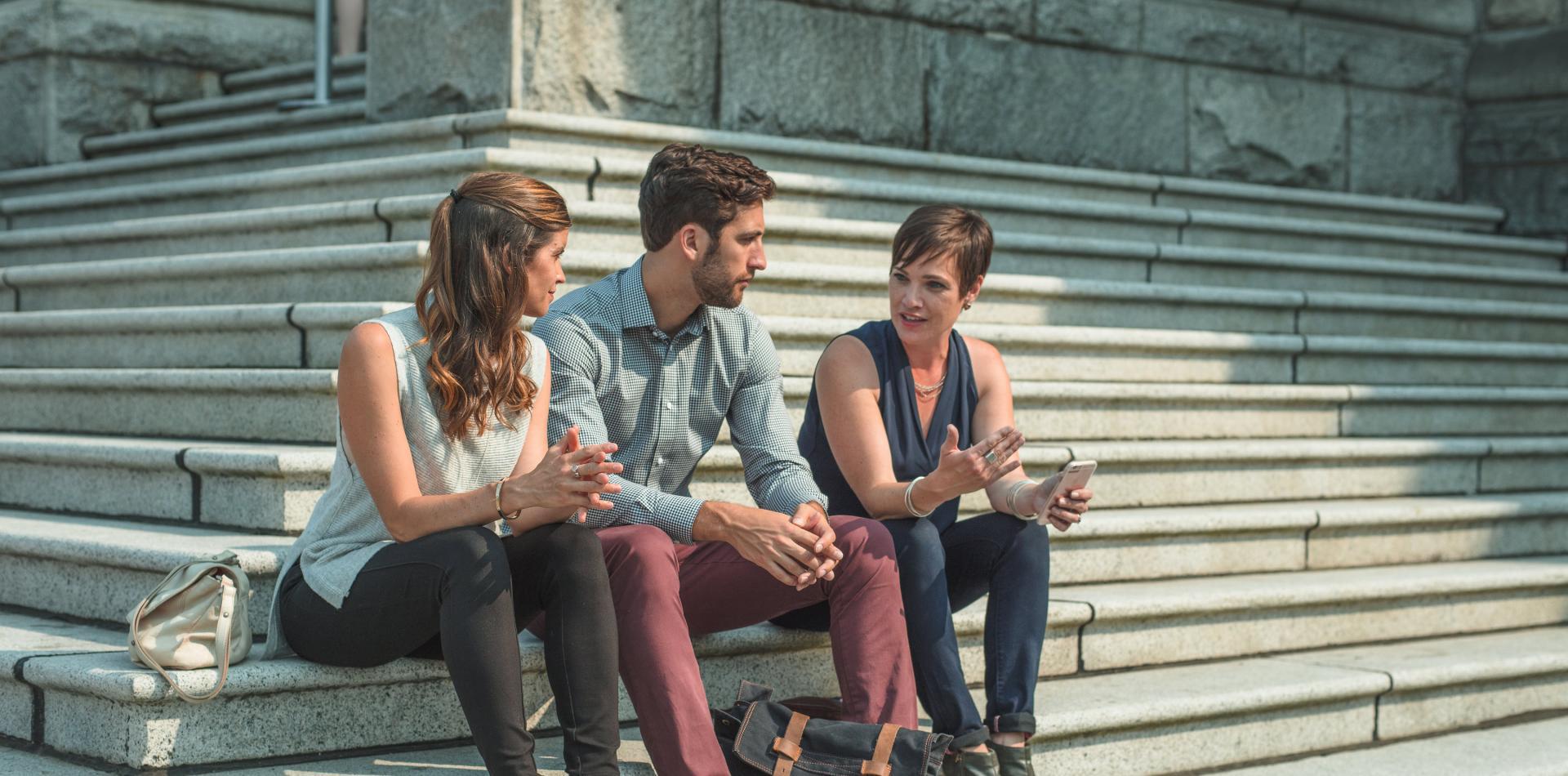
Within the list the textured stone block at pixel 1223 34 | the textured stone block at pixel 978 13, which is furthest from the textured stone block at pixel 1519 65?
the textured stone block at pixel 978 13

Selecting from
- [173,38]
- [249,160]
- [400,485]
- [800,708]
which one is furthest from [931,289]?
[173,38]

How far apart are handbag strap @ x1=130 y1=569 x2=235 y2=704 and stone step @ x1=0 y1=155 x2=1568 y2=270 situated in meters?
2.02

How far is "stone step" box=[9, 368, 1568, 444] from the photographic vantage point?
A: 4.54 metres

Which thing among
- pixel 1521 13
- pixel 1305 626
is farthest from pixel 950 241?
pixel 1521 13

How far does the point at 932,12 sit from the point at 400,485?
4.57m

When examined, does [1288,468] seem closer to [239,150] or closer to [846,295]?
[846,295]

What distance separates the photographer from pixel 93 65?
7.69m

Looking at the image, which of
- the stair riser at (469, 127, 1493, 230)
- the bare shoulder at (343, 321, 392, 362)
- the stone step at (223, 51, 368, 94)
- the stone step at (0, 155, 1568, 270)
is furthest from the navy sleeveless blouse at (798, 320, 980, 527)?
the stone step at (223, 51, 368, 94)

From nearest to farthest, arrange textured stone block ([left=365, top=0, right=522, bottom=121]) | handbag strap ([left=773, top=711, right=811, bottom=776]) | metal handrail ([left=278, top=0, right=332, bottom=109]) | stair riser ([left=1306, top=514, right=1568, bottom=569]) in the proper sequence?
handbag strap ([left=773, top=711, right=811, bottom=776]), stair riser ([left=1306, top=514, right=1568, bottom=569]), textured stone block ([left=365, top=0, right=522, bottom=121]), metal handrail ([left=278, top=0, right=332, bottom=109])

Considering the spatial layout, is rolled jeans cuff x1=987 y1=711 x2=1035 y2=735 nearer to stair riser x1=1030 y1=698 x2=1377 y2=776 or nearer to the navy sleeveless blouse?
stair riser x1=1030 y1=698 x2=1377 y2=776

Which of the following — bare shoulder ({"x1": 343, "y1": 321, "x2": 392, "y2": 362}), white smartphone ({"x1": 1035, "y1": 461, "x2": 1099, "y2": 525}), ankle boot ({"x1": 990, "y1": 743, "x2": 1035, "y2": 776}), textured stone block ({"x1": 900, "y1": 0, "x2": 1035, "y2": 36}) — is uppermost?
textured stone block ({"x1": 900, "y1": 0, "x2": 1035, "y2": 36})

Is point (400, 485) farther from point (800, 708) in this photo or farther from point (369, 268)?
point (369, 268)

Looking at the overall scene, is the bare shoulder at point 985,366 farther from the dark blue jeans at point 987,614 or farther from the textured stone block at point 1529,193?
the textured stone block at point 1529,193

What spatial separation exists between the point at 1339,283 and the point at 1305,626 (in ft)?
8.14
